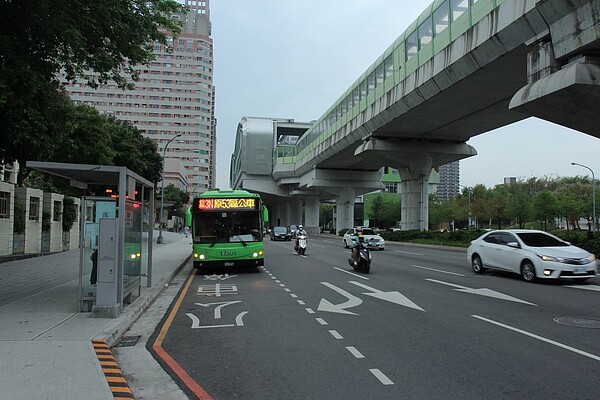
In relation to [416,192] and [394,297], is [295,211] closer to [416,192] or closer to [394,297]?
[416,192]

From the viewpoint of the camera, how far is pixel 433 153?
4241 centimetres

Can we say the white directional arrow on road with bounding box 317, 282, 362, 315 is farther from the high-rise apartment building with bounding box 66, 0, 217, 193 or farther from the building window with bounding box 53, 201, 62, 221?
the high-rise apartment building with bounding box 66, 0, 217, 193

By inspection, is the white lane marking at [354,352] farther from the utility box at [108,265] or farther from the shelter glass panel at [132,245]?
the shelter glass panel at [132,245]

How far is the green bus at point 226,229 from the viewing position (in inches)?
679

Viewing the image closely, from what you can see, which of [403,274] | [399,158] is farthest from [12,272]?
[399,158]

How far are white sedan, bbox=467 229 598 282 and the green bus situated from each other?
25.6 ft

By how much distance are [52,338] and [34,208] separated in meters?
18.4

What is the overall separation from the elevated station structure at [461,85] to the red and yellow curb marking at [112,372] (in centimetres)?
1561

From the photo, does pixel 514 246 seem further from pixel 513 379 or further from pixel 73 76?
pixel 73 76

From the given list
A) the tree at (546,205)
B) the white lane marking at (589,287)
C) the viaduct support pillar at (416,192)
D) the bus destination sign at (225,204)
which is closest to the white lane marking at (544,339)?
the white lane marking at (589,287)

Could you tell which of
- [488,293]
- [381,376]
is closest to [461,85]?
[488,293]

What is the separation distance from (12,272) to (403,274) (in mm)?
13058

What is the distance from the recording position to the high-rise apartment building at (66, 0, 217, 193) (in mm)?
144000

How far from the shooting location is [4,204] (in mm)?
20188
